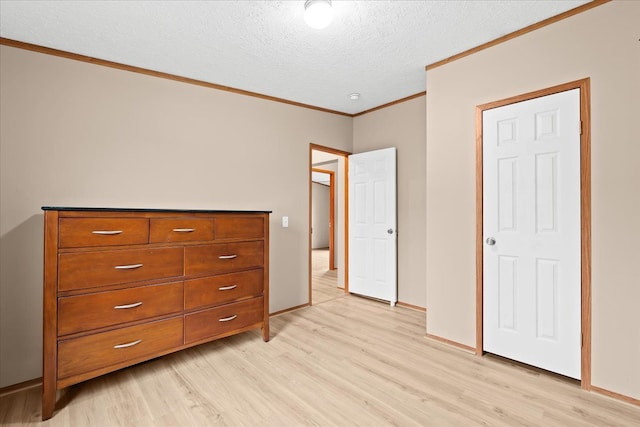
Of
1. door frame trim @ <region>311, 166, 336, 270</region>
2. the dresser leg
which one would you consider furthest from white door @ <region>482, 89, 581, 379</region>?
door frame trim @ <region>311, 166, 336, 270</region>

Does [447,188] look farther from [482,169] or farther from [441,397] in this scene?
[441,397]

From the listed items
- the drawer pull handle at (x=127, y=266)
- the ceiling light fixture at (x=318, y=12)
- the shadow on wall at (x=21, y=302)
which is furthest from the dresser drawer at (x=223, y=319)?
the ceiling light fixture at (x=318, y=12)

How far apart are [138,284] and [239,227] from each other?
2.92 ft

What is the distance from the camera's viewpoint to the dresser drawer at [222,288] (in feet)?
8.32

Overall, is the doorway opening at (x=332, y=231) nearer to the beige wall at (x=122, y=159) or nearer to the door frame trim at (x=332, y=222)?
the door frame trim at (x=332, y=222)

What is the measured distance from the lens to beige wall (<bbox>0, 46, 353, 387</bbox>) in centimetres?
233

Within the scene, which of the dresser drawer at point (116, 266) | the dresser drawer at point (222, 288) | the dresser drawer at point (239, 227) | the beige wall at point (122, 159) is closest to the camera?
the dresser drawer at point (116, 266)

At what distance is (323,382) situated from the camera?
7.53 feet

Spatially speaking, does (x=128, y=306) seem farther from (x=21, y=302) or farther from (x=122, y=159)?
(x=122, y=159)

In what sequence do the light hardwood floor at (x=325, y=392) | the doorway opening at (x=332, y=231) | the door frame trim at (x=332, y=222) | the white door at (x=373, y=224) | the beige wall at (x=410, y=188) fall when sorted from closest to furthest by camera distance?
1. the light hardwood floor at (x=325, y=392)
2. the beige wall at (x=410, y=188)
3. the white door at (x=373, y=224)
4. the doorway opening at (x=332, y=231)
5. the door frame trim at (x=332, y=222)

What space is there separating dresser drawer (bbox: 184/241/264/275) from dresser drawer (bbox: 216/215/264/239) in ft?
0.24

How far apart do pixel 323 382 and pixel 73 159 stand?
262 cm

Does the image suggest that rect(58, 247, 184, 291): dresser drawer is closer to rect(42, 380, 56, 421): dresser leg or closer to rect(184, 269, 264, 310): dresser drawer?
rect(184, 269, 264, 310): dresser drawer

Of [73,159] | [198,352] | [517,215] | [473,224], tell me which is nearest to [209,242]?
[198,352]
